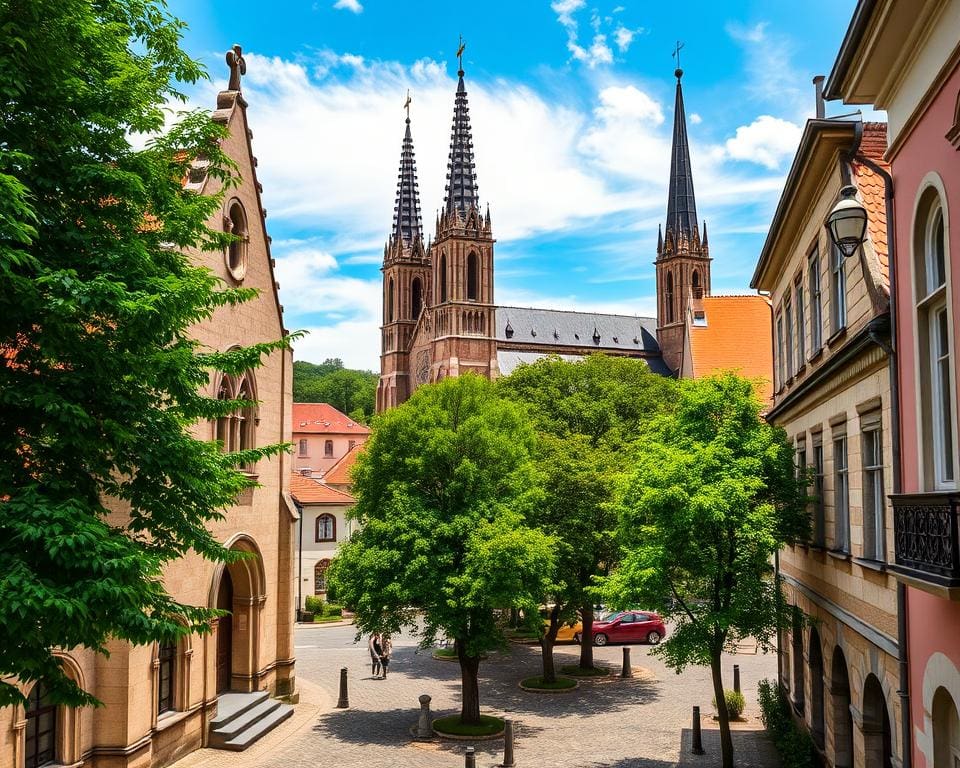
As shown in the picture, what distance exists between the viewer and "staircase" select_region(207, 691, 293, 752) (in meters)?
19.6

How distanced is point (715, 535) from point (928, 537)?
30.5 ft

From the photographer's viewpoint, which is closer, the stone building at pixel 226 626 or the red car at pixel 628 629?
the stone building at pixel 226 626

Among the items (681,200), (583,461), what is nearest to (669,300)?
(681,200)

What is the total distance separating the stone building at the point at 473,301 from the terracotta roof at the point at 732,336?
78.9ft

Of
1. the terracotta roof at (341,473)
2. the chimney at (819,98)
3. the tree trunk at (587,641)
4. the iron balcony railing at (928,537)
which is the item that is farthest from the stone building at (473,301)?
the iron balcony railing at (928,537)

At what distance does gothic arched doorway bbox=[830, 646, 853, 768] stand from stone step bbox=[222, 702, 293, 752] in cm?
1215

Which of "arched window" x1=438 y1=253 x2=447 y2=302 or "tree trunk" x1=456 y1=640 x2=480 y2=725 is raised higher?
"arched window" x1=438 y1=253 x2=447 y2=302

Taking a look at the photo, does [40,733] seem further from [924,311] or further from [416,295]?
[416,295]

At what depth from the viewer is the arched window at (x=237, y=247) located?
22000mm

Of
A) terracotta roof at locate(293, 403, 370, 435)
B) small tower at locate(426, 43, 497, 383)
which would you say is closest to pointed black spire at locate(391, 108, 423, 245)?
small tower at locate(426, 43, 497, 383)

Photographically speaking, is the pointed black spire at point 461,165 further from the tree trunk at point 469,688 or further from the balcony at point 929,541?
the balcony at point 929,541

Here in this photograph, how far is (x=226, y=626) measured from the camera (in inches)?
889

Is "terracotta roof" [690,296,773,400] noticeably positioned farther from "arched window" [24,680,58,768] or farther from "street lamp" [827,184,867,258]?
"street lamp" [827,184,867,258]

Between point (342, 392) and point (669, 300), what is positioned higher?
point (669, 300)
